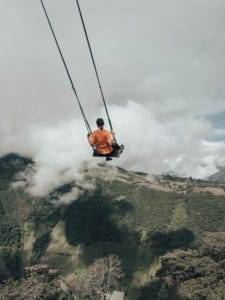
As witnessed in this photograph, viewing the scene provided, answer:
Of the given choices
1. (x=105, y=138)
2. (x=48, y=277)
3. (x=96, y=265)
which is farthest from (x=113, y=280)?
(x=105, y=138)

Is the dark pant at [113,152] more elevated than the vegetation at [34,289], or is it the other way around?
the vegetation at [34,289]

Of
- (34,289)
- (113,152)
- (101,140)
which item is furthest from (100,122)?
(34,289)

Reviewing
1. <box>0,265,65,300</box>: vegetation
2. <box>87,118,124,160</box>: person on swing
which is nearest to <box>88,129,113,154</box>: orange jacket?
<box>87,118,124,160</box>: person on swing

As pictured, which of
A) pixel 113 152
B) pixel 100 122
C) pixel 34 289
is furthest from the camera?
pixel 34 289

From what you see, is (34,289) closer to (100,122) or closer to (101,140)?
(101,140)

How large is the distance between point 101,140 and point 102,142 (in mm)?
149

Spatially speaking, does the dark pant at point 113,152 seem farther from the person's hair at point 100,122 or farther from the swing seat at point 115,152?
the person's hair at point 100,122

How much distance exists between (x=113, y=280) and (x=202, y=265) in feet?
140

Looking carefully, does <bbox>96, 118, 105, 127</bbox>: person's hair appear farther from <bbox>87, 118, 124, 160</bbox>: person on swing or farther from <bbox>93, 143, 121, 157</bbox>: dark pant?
<bbox>93, 143, 121, 157</bbox>: dark pant

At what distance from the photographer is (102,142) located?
24891 millimetres

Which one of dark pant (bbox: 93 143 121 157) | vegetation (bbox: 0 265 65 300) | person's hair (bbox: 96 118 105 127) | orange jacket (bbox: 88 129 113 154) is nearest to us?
person's hair (bbox: 96 118 105 127)

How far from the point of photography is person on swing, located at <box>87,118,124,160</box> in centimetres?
2466

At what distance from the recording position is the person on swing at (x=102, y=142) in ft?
80.9

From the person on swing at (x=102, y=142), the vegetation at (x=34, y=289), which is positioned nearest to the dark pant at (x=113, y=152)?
the person on swing at (x=102, y=142)
